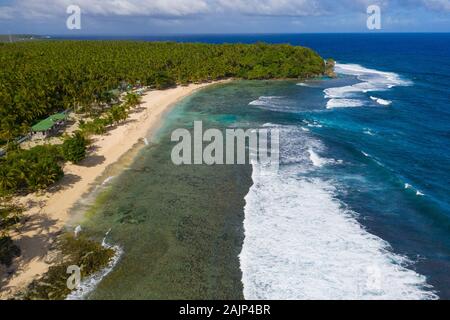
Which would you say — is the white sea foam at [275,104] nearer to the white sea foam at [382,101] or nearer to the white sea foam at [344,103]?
the white sea foam at [344,103]

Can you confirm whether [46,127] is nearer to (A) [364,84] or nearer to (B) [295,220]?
(B) [295,220]

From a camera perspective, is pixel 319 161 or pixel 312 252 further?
pixel 319 161

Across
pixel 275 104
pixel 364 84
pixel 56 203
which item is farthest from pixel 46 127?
pixel 364 84

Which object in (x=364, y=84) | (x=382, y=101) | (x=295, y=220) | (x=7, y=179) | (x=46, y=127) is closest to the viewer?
(x=295, y=220)

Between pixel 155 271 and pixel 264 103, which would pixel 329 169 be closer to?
pixel 155 271

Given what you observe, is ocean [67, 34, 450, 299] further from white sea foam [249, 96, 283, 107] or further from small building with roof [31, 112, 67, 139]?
white sea foam [249, 96, 283, 107]

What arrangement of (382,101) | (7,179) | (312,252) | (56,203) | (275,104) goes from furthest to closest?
(382,101), (275,104), (56,203), (7,179), (312,252)
